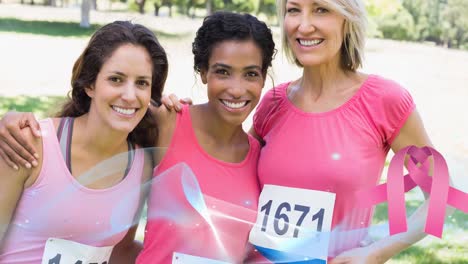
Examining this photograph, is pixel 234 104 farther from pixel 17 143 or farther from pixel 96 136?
pixel 17 143

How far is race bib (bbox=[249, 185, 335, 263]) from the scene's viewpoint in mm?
1671

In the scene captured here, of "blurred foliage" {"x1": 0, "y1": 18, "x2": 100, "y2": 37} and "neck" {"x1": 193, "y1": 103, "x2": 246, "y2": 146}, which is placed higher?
"neck" {"x1": 193, "y1": 103, "x2": 246, "y2": 146}

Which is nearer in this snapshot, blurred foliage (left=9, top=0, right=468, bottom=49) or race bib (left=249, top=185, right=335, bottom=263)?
race bib (left=249, top=185, right=335, bottom=263)

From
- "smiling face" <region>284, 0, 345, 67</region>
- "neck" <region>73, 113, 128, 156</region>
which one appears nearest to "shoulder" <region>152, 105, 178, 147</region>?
"neck" <region>73, 113, 128, 156</region>

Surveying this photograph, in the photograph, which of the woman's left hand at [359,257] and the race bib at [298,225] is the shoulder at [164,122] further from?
the woman's left hand at [359,257]

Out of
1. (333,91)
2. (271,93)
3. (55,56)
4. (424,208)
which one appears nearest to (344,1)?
(333,91)

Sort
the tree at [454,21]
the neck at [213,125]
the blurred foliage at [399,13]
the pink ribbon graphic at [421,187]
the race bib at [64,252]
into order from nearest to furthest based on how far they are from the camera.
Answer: the pink ribbon graphic at [421,187] < the race bib at [64,252] < the neck at [213,125] < the blurred foliage at [399,13] < the tree at [454,21]

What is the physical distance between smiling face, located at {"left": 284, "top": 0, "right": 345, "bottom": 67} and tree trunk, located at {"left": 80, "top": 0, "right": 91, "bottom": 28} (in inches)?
149

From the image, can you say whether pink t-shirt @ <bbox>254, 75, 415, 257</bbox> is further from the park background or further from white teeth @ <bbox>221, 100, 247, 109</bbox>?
the park background

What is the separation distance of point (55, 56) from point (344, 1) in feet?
17.9

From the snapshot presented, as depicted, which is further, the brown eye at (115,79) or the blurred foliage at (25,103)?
the blurred foliage at (25,103)

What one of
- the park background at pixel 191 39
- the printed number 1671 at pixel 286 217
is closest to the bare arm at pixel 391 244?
the printed number 1671 at pixel 286 217

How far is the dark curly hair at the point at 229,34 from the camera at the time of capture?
71.5 inches

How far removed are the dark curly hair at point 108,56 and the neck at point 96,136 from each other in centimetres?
8
